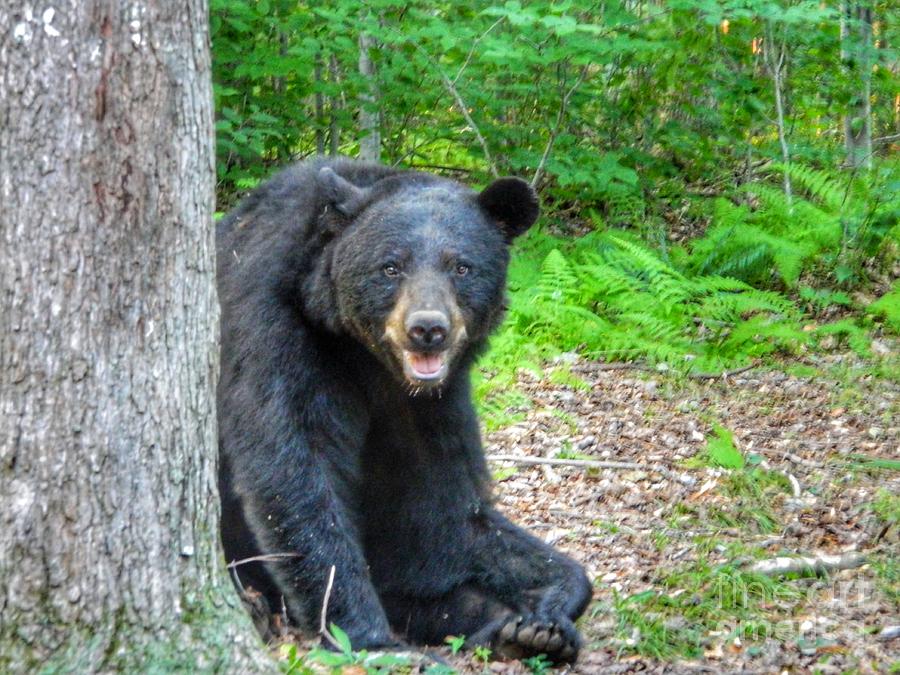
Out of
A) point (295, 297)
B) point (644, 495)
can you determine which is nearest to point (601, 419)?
point (644, 495)

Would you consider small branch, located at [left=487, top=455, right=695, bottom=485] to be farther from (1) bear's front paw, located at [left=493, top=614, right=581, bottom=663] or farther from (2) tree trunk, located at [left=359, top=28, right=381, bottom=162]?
(2) tree trunk, located at [left=359, top=28, right=381, bottom=162]

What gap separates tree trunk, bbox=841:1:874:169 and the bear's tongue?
763 cm

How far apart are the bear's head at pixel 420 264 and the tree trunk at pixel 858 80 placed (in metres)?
6.84

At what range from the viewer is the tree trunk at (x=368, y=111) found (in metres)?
10.2

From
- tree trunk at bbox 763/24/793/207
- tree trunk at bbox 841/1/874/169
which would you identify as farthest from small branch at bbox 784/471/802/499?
tree trunk at bbox 841/1/874/169

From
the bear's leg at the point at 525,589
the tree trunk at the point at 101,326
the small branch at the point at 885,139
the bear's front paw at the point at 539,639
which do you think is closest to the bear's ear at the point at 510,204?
the bear's leg at the point at 525,589

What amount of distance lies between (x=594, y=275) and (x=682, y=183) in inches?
142

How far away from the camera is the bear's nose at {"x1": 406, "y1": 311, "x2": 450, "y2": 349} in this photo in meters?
5.03

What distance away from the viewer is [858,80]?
11.5m

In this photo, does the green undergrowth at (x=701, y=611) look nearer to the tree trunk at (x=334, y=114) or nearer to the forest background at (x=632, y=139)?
the forest background at (x=632, y=139)

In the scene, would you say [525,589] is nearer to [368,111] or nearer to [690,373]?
[690,373]

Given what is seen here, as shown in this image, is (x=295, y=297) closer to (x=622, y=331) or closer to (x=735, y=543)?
(x=735, y=543)

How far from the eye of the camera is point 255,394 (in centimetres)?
502

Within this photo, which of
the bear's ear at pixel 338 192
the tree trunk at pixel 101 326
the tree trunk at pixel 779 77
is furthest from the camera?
the tree trunk at pixel 779 77
